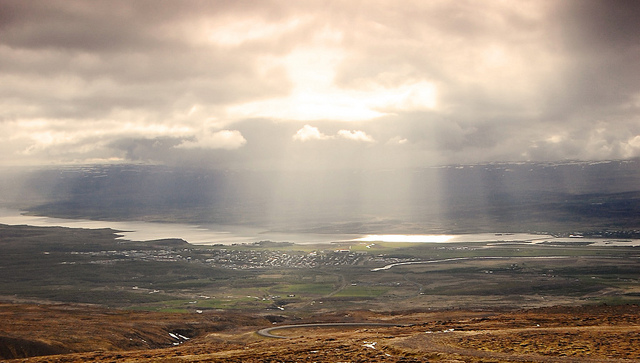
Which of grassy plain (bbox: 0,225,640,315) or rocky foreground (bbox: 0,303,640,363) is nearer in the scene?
rocky foreground (bbox: 0,303,640,363)

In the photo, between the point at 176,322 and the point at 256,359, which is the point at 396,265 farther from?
the point at 256,359

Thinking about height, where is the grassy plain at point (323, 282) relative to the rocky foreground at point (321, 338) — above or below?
below

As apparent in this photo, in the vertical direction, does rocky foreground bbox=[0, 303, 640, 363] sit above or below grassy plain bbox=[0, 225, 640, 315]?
above

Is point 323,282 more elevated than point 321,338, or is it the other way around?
point 321,338

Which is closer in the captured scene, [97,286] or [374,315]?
[374,315]

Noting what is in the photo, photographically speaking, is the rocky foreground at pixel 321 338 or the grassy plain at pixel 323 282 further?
the grassy plain at pixel 323 282

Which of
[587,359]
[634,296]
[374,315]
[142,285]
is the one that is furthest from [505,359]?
[142,285]

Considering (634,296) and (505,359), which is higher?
(505,359)

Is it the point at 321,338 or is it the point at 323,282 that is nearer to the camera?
the point at 321,338
